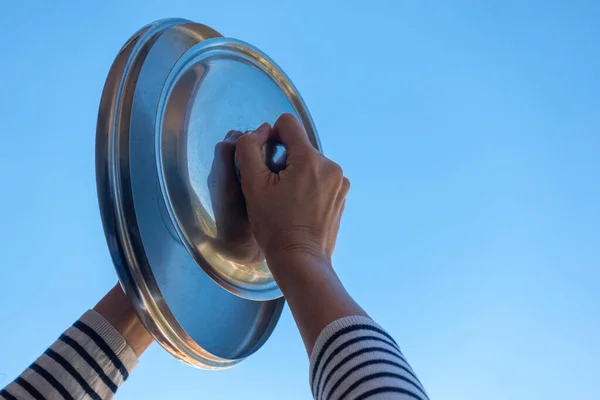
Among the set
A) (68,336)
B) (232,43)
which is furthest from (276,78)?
(68,336)

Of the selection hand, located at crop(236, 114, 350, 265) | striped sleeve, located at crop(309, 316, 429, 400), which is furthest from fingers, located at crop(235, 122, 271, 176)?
striped sleeve, located at crop(309, 316, 429, 400)

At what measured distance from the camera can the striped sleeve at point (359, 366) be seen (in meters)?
0.28

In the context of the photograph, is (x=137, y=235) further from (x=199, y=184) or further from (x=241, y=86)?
(x=241, y=86)

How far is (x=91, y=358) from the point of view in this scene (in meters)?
0.38

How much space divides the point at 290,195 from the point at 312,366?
0.13 m

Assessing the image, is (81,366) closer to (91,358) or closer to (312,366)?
(91,358)

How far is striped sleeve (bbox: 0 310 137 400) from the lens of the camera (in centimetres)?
35

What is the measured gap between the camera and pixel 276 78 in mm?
511

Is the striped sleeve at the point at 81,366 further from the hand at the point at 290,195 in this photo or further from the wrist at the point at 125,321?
the hand at the point at 290,195

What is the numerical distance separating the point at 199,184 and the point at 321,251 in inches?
3.9

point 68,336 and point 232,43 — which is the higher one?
point 232,43

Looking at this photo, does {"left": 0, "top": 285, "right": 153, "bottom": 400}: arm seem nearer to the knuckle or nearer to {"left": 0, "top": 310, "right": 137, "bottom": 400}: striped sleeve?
{"left": 0, "top": 310, "right": 137, "bottom": 400}: striped sleeve

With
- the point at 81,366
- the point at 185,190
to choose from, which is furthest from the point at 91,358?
the point at 185,190

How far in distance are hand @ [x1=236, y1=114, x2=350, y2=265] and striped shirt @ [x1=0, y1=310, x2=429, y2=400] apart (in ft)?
0.28
